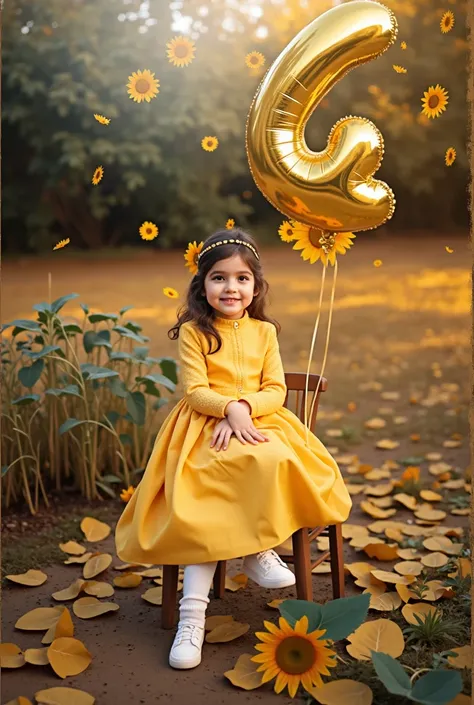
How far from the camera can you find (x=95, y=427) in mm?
3127

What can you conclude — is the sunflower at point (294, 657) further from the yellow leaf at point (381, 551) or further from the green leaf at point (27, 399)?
the green leaf at point (27, 399)

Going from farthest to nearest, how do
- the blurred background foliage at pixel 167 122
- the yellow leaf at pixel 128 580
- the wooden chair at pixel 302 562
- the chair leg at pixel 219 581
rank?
the blurred background foliage at pixel 167 122, the yellow leaf at pixel 128 580, the chair leg at pixel 219 581, the wooden chair at pixel 302 562

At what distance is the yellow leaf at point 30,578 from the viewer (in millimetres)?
2500

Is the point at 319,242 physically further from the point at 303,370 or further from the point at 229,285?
the point at 303,370

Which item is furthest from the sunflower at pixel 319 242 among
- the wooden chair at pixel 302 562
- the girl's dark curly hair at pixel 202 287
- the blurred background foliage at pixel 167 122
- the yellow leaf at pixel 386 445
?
the blurred background foliage at pixel 167 122

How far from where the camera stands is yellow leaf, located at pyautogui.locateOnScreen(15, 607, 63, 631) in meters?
2.18

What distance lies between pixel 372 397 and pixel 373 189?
3.03 meters

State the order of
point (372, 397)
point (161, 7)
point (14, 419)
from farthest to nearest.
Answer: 1. point (372, 397)
2. point (161, 7)
3. point (14, 419)

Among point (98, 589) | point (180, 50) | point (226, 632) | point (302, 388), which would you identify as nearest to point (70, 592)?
point (98, 589)

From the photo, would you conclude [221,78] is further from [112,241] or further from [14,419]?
[14,419]

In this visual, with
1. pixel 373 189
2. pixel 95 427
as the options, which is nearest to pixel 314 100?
pixel 373 189

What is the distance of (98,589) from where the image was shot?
96.2 inches

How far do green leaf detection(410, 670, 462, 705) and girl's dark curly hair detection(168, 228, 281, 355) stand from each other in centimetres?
99

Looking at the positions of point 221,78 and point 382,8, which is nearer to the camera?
point 382,8
